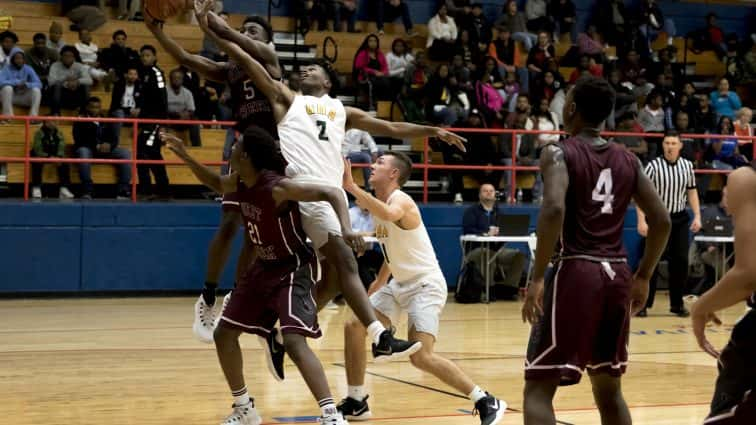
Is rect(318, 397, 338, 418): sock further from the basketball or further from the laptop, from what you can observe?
the laptop

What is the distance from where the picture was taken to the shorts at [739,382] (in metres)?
4.19

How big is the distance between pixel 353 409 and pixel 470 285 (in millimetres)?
7685

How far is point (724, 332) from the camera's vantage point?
12664 mm

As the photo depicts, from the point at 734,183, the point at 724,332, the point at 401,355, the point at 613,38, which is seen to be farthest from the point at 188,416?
the point at 613,38

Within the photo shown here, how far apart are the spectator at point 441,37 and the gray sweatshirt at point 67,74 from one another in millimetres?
6788

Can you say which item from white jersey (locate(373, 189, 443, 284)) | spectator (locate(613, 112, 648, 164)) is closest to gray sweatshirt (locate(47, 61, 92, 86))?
spectator (locate(613, 112, 648, 164))

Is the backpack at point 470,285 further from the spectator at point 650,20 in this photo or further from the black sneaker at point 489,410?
the spectator at point 650,20

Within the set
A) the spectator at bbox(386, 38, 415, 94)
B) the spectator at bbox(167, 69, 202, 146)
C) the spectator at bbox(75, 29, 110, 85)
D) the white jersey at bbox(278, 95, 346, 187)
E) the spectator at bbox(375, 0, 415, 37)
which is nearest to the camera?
the white jersey at bbox(278, 95, 346, 187)

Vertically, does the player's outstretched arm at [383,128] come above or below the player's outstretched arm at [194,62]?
below

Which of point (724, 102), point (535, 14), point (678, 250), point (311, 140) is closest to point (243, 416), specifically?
point (311, 140)

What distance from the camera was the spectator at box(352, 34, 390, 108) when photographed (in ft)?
62.3

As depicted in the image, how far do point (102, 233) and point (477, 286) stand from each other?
4.88m

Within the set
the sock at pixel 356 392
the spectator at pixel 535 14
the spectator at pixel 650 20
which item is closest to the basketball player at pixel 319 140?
the sock at pixel 356 392

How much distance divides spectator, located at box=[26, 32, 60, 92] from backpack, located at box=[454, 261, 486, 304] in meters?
6.76
